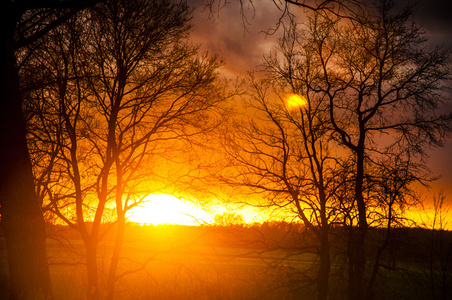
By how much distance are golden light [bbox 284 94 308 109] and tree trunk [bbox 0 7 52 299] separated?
32.4ft

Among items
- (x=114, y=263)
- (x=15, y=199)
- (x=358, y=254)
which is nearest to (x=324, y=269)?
(x=358, y=254)

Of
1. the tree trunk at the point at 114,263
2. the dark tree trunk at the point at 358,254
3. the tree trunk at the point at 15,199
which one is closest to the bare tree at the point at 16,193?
the tree trunk at the point at 15,199

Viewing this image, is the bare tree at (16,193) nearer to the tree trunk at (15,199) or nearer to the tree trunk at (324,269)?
the tree trunk at (15,199)

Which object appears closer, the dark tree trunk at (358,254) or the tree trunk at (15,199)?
the tree trunk at (15,199)

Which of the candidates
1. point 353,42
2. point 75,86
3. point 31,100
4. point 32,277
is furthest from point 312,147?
point 32,277

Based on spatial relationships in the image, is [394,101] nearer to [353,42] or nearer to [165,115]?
[353,42]

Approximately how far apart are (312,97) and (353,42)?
7.57 feet

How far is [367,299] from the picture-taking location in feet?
38.9

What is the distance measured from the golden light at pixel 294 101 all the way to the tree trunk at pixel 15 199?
9883 millimetres

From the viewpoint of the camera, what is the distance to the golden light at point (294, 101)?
14.2 metres

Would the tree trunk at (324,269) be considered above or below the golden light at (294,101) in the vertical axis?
below

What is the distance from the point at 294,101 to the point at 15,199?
10313 mm

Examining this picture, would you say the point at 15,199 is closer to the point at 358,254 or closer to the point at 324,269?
the point at 358,254

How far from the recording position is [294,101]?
14320 millimetres
